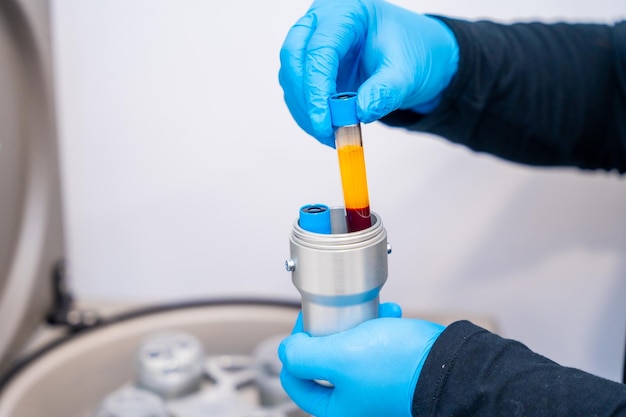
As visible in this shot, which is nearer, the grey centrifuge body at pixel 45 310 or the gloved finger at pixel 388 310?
the gloved finger at pixel 388 310

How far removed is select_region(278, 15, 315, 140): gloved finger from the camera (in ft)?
1.88

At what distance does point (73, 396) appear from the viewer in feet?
2.64

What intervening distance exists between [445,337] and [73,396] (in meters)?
0.56

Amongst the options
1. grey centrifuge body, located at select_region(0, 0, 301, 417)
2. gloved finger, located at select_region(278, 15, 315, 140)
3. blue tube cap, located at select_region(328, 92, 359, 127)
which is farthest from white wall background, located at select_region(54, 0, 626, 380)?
blue tube cap, located at select_region(328, 92, 359, 127)

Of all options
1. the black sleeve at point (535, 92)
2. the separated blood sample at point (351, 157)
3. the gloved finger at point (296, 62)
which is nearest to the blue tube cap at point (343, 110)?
the separated blood sample at point (351, 157)

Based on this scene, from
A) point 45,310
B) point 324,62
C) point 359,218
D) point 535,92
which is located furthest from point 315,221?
point 45,310

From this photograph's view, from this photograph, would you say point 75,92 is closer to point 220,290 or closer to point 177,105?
point 177,105

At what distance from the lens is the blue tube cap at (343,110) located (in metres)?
0.47

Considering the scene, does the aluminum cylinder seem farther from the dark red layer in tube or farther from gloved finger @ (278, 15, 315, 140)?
gloved finger @ (278, 15, 315, 140)

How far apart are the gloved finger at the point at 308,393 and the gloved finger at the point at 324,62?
9.0 inches

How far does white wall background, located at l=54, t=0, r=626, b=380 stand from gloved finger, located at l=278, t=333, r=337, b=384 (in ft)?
1.23

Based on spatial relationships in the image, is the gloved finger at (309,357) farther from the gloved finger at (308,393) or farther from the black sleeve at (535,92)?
the black sleeve at (535,92)

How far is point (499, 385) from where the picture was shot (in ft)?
1.50

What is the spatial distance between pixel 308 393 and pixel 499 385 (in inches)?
7.1
